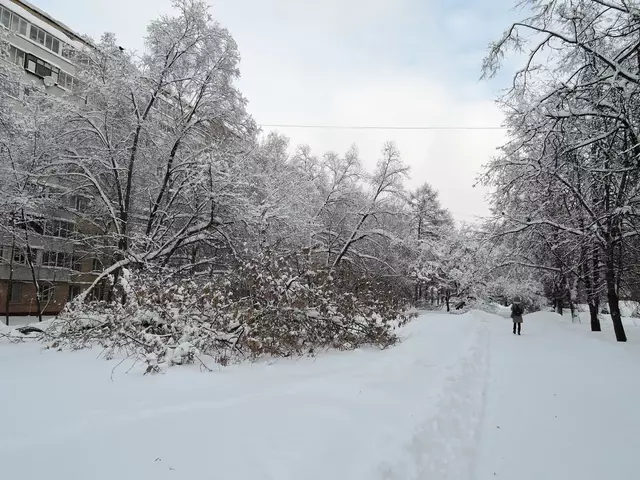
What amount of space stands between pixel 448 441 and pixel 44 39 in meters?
38.9

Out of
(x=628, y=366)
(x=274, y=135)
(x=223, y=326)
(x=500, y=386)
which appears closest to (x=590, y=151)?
(x=628, y=366)

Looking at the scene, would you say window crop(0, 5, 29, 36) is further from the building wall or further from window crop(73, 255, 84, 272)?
window crop(73, 255, 84, 272)

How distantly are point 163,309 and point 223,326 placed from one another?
113cm

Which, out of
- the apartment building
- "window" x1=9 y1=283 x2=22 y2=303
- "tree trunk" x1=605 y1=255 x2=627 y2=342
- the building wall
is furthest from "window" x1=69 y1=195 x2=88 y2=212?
"tree trunk" x1=605 y1=255 x2=627 y2=342

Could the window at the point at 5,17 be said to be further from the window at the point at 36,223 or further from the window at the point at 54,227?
the window at the point at 54,227

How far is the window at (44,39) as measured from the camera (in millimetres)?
29398

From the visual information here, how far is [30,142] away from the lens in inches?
568

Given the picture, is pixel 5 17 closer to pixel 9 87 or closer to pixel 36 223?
pixel 36 223

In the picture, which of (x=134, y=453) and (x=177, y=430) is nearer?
(x=134, y=453)

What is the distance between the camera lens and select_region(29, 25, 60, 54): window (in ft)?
96.5

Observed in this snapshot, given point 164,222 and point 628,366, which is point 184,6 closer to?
point 164,222

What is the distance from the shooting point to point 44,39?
3031 centimetres

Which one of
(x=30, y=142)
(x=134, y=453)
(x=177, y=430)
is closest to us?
(x=134, y=453)

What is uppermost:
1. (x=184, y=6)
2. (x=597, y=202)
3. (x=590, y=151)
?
(x=184, y=6)
